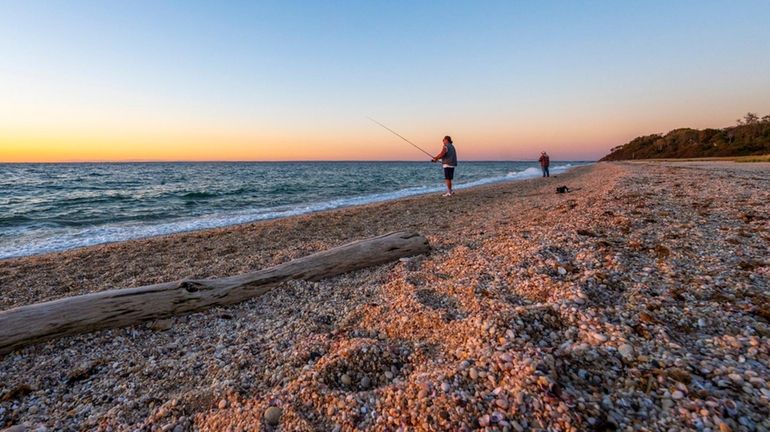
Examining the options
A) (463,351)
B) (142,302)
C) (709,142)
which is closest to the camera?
(463,351)

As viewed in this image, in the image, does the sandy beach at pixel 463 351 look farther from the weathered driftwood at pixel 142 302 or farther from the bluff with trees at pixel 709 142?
the bluff with trees at pixel 709 142

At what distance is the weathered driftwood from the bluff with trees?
181ft

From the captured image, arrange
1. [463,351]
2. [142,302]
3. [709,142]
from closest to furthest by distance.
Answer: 1. [463,351]
2. [142,302]
3. [709,142]

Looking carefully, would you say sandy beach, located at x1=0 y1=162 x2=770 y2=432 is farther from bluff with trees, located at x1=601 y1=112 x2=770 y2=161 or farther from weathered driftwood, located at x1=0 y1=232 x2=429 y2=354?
bluff with trees, located at x1=601 y1=112 x2=770 y2=161

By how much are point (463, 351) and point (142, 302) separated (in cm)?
353

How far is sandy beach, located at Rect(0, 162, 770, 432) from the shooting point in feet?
6.90

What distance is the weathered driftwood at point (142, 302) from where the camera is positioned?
3.51 meters

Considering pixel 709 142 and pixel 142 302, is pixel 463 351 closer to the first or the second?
pixel 142 302

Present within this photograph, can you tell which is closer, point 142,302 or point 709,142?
point 142,302

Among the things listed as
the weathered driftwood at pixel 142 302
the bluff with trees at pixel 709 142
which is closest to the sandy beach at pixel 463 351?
the weathered driftwood at pixel 142 302

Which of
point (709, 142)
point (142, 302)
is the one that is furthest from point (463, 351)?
point (709, 142)

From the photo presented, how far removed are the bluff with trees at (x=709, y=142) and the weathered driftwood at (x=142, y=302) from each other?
181ft

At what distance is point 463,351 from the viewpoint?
276cm

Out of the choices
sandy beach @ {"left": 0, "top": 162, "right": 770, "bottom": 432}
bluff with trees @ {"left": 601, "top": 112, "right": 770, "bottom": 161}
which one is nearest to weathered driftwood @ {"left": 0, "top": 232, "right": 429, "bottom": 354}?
sandy beach @ {"left": 0, "top": 162, "right": 770, "bottom": 432}
